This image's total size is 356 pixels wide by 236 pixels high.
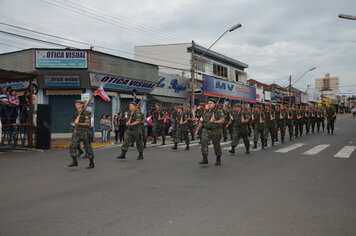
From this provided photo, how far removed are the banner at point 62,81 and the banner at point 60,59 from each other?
88cm

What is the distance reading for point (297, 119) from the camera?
62.3ft

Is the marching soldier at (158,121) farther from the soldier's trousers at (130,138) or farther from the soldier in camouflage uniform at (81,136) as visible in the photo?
the soldier in camouflage uniform at (81,136)

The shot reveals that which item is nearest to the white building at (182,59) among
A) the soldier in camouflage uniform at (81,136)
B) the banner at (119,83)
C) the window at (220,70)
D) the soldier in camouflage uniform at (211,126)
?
the window at (220,70)

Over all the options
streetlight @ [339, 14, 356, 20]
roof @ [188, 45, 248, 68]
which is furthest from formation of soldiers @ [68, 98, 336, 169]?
roof @ [188, 45, 248, 68]

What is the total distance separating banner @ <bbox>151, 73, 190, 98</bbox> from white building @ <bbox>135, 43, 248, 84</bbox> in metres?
3.42

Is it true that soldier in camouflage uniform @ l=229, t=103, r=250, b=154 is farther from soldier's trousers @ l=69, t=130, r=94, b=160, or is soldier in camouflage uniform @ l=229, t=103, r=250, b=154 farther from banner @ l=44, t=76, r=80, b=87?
banner @ l=44, t=76, r=80, b=87

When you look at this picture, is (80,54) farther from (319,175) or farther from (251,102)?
(251,102)

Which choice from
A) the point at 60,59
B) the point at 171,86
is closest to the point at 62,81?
the point at 60,59

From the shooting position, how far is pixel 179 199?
498cm

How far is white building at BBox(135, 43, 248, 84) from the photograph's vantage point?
3719 centimetres

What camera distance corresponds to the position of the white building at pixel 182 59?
37188 mm

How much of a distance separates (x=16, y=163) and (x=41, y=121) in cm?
431

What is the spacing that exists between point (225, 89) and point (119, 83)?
17.8m

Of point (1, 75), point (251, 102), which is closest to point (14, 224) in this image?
point (1, 75)
